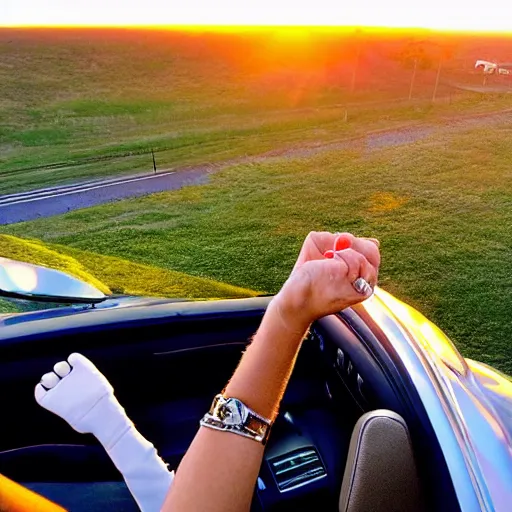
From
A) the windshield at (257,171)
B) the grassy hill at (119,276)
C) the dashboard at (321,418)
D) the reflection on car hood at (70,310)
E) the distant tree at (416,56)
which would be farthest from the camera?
the distant tree at (416,56)

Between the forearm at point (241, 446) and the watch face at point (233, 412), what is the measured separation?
0.01 metres

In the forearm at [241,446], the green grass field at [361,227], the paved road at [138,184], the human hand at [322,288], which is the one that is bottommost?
the paved road at [138,184]

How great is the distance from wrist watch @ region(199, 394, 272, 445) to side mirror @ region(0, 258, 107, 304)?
1.32 metres

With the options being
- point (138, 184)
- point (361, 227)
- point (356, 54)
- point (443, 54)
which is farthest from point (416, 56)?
point (361, 227)

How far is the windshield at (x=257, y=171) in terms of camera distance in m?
5.39

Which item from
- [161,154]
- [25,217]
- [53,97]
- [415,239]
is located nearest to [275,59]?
[53,97]

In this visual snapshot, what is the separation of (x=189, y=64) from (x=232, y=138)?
20279 mm

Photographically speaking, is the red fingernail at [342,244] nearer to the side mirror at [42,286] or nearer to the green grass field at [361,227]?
the side mirror at [42,286]

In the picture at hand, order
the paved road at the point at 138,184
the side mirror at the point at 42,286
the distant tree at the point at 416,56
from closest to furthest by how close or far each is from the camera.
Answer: the side mirror at the point at 42,286, the paved road at the point at 138,184, the distant tree at the point at 416,56

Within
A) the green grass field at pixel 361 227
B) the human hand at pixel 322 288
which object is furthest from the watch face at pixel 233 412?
the green grass field at pixel 361 227

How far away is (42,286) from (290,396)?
100cm

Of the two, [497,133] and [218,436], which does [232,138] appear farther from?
[218,436]

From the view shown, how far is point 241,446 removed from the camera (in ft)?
2.98

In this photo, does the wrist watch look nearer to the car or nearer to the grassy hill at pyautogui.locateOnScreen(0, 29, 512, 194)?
the car
